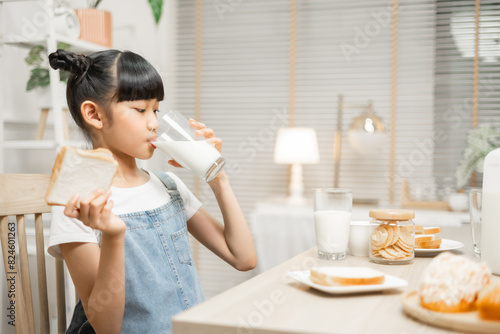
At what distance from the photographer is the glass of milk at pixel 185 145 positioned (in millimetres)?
1056

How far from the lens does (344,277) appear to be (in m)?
0.72

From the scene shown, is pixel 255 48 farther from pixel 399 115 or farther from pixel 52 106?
pixel 52 106

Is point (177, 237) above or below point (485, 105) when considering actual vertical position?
below

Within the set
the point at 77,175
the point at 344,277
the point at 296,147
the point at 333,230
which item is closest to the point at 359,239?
the point at 333,230

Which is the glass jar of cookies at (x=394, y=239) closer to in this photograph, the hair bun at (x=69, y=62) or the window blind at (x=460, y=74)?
the hair bun at (x=69, y=62)

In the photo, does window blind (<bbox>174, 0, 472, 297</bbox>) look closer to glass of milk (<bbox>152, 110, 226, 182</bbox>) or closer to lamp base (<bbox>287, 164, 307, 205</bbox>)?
lamp base (<bbox>287, 164, 307, 205</bbox>)

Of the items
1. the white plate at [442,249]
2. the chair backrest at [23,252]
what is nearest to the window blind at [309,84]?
the white plate at [442,249]

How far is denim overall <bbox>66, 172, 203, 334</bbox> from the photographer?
1021 mm

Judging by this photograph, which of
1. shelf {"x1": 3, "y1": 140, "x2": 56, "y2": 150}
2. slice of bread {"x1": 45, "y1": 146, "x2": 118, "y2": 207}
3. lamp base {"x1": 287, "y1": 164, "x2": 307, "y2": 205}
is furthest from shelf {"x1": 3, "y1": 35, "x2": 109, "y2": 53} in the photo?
lamp base {"x1": 287, "y1": 164, "x2": 307, "y2": 205}

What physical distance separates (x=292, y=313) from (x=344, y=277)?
0.39ft

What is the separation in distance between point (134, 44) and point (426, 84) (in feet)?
5.66

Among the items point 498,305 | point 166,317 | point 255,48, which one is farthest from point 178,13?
point 498,305

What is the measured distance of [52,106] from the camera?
1.91m

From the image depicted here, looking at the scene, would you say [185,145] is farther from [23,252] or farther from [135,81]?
[23,252]
